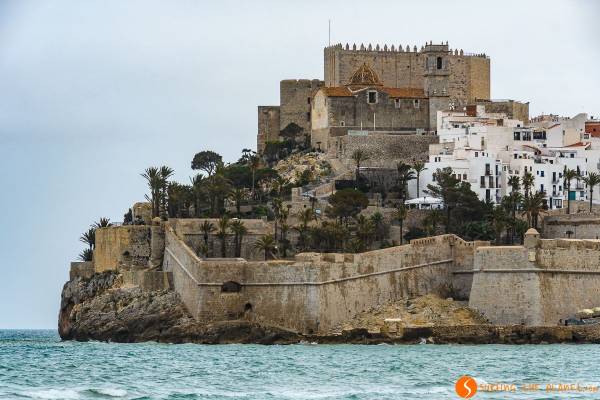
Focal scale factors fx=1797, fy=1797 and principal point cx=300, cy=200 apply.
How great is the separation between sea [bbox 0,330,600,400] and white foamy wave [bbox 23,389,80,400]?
0.08ft

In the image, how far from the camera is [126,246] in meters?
68.5

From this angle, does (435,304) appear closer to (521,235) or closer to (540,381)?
(521,235)

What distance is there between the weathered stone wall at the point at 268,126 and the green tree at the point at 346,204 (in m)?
15.2

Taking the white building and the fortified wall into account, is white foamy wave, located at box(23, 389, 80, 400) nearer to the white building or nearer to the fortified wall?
the fortified wall

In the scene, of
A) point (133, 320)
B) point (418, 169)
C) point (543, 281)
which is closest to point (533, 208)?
point (418, 169)

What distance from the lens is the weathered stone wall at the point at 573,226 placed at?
72.4m

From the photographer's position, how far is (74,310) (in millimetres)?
68938

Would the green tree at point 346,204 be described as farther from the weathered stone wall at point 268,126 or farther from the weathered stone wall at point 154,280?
the weathered stone wall at point 268,126

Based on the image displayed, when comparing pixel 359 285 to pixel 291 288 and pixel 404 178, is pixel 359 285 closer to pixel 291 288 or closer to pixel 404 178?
pixel 291 288

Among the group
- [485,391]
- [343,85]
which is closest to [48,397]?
[485,391]

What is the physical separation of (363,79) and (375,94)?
147 centimetres

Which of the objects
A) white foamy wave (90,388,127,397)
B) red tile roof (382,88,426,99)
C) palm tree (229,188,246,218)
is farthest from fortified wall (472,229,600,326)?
red tile roof (382,88,426,99)

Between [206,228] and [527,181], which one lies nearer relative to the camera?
[206,228]

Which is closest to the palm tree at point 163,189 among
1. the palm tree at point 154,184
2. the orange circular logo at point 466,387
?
the palm tree at point 154,184
